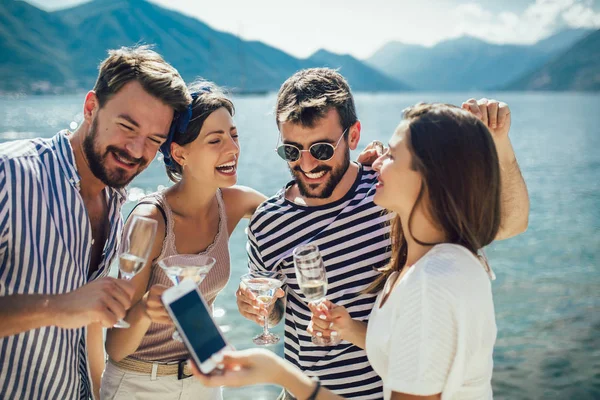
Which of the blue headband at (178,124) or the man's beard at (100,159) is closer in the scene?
the man's beard at (100,159)

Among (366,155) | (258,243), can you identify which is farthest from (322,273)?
(366,155)

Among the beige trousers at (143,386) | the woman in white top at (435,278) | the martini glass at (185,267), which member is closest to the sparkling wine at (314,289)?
the woman in white top at (435,278)

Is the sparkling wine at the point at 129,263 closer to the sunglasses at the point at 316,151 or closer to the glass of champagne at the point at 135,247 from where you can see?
the glass of champagne at the point at 135,247

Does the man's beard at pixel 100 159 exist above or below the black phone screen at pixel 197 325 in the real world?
above

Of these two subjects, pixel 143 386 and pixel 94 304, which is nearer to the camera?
pixel 94 304

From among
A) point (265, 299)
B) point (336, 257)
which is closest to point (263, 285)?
point (265, 299)

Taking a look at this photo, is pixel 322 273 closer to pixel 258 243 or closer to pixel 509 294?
pixel 258 243

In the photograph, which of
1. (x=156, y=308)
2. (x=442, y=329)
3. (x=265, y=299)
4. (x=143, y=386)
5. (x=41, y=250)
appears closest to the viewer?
(x=442, y=329)

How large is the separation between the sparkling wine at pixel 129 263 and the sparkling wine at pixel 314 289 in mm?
985

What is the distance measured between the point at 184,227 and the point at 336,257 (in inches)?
45.8

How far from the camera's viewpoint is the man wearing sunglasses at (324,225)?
362 cm

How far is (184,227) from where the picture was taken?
3.95m

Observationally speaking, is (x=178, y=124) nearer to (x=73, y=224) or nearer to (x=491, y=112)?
(x=73, y=224)

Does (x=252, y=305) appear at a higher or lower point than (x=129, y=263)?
lower
